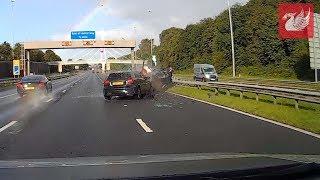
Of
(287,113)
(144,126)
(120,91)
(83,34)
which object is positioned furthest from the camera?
(83,34)

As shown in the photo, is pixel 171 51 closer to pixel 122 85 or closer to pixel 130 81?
pixel 130 81

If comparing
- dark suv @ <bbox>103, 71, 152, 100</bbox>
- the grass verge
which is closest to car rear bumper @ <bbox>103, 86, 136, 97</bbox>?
dark suv @ <bbox>103, 71, 152, 100</bbox>

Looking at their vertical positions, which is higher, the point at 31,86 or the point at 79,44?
the point at 79,44

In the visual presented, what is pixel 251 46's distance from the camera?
73375mm

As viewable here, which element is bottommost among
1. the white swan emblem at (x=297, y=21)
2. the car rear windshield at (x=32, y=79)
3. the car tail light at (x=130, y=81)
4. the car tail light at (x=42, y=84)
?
the car tail light at (x=42, y=84)

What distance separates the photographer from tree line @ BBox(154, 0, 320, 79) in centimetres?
6296

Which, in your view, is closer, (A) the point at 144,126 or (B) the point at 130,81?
(A) the point at 144,126

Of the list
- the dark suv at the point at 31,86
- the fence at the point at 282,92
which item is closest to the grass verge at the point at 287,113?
the fence at the point at 282,92

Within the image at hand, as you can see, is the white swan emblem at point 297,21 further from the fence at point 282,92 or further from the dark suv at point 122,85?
the dark suv at point 122,85

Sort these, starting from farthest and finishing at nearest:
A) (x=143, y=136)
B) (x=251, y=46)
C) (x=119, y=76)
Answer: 1. (x=251, y=46)
2. (x=119, y=76)
3. (x=143, y=136)

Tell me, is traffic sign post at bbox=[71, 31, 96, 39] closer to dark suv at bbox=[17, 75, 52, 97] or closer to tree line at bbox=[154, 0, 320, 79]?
tree line at bbox=[154, 0, 320, 79]

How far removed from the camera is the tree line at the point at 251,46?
62959mm

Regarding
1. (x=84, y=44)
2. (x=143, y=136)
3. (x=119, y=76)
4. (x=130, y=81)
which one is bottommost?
(x=143, y=136)

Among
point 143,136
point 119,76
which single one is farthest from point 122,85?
point 143,136
